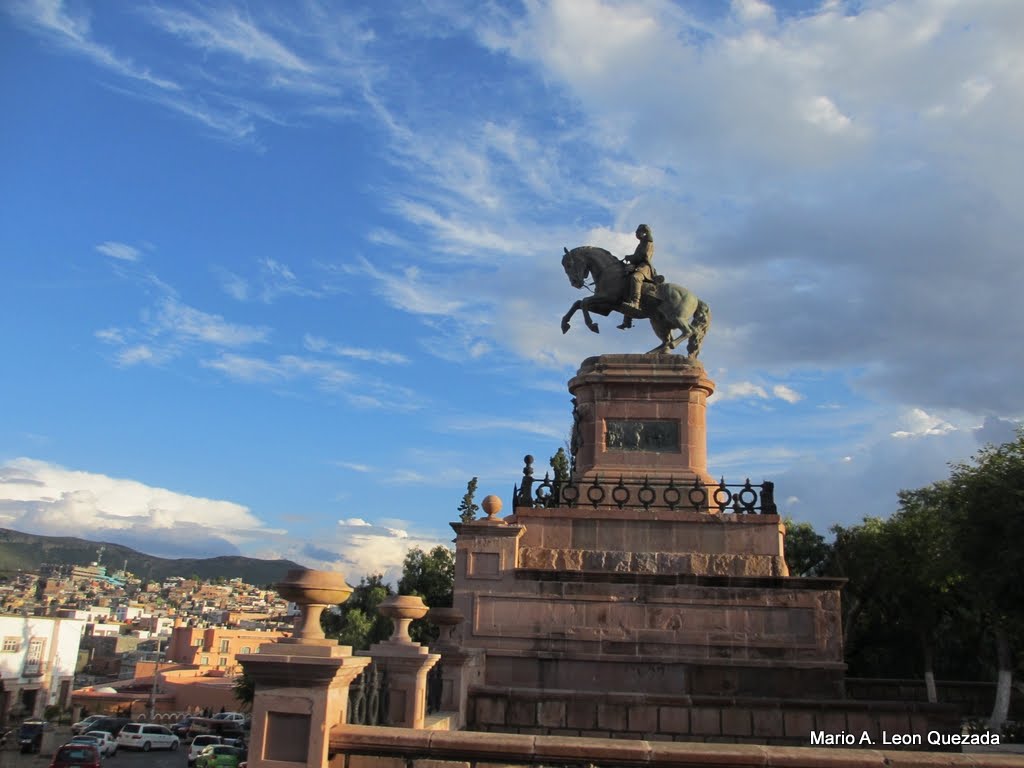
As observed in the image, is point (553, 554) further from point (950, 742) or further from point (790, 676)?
point (950, 742)

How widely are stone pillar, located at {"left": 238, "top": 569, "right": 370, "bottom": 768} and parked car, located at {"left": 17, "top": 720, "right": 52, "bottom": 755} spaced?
3521 centimetres

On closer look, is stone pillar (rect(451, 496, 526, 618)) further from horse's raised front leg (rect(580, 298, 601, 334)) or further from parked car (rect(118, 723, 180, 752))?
parked car (rect(118, 723, 180, 752))

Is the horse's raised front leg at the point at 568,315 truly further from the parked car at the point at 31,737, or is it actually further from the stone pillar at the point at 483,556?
the parked car at the point at 31,737

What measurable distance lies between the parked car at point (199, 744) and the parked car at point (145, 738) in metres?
4.75

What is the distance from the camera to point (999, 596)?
1809 centimetres

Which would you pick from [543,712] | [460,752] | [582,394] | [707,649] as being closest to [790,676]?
[707,649]

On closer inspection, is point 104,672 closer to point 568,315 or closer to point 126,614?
point 126,614

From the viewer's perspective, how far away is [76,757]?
27500mm

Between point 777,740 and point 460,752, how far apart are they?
855 cm

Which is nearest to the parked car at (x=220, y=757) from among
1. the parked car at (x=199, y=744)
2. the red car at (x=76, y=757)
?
the parked car at (x=199, y=744)

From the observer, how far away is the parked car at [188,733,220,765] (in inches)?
1333

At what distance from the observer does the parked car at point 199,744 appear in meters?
33.9

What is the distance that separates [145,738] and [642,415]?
109 ft

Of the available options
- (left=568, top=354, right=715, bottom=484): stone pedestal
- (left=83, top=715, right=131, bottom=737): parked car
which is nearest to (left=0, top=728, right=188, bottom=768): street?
(left=83, top=715, right=131, bottom=737): parked car
